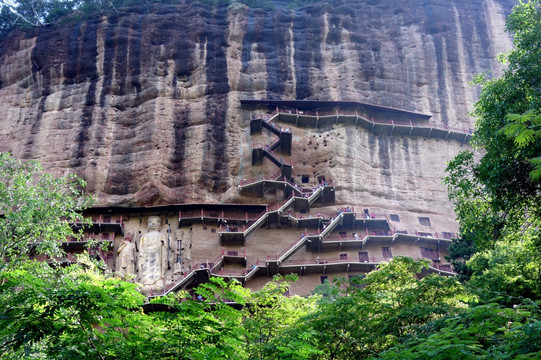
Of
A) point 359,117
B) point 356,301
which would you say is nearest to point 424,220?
point 359,117

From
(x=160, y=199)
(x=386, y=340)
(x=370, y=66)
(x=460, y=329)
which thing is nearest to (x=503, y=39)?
(x=370, y=66)

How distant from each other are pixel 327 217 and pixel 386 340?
85.8 feet

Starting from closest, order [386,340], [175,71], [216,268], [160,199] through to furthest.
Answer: [386,340] < [216,268] < [160,199] < [175,71]

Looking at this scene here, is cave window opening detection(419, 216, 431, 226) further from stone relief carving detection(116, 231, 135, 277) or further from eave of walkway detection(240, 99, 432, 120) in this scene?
stone relief carving detection(116, 231, 135, 277)

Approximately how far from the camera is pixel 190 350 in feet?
34.6

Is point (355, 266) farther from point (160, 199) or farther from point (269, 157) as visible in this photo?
point (160, 199)

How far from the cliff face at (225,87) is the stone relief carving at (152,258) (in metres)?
2.56

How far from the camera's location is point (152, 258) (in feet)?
125

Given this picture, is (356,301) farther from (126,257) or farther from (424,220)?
(424,220)

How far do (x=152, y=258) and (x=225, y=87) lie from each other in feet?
57.9

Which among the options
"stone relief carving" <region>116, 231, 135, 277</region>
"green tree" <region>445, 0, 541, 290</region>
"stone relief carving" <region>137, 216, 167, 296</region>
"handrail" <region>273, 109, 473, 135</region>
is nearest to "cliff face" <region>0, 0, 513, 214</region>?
"handrail" <region>273, 109, 473, 135</region>

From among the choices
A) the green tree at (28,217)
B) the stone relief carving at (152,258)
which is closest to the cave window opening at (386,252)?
the stone relief carving at (152,258)

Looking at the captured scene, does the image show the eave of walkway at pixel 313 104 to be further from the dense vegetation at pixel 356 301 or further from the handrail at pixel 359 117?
the dense vegetation at pixel 356 301

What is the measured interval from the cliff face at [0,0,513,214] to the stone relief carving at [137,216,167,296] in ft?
8.40
